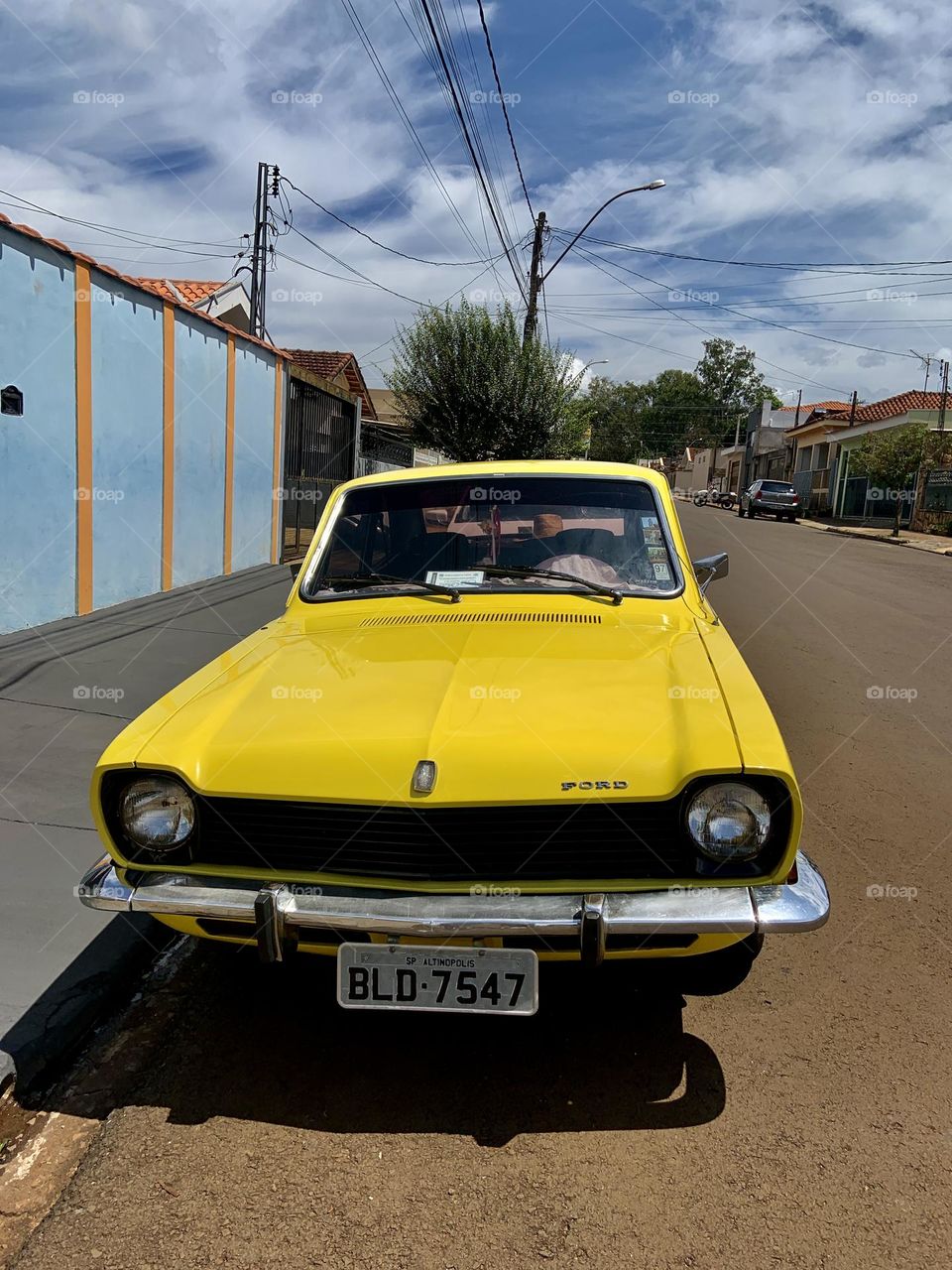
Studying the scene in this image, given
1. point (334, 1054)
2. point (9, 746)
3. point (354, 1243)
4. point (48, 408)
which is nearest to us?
point (354, 1243)

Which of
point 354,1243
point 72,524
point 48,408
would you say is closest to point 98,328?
point 48,408

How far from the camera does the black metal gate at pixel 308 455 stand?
13734 millimetres

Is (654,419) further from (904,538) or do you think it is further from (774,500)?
(904,538)

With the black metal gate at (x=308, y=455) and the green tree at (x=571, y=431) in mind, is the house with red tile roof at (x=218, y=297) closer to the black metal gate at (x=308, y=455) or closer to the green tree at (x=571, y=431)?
Result: the black metal gate at (x=308, y=455)

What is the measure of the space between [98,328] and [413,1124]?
7.58 m

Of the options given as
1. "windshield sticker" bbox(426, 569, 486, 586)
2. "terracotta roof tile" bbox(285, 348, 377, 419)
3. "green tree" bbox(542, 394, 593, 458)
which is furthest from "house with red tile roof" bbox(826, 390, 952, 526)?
"windshield sticker" bbox(426, 569, 486, 586)

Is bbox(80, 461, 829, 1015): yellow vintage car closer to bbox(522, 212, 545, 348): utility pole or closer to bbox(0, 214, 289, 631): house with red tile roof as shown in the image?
bbox(0, 214, 289, 631): house with red tile roof

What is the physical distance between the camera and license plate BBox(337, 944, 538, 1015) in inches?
85.7

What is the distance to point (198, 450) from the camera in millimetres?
10219

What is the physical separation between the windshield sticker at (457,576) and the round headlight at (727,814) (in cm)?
157

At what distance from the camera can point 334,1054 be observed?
2.56 meters

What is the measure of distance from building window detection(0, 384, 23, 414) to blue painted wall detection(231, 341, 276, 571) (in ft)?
15.3

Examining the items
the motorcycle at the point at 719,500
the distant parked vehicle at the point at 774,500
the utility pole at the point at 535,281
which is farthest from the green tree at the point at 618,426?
the utility pole at the point at 535,281

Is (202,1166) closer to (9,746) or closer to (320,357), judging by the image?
(9,746)
